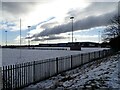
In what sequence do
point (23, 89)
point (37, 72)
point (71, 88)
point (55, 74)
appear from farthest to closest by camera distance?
1. point (55, 74)
2. point (37, 72)
3. point (23, 89)
4. point (71, 88)

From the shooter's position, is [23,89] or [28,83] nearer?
[23,89]

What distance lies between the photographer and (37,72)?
12.8 meters

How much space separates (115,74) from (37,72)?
5.07 metres

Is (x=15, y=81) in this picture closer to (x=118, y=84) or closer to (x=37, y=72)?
(x=37, y=72)

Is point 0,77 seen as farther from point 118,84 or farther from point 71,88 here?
point 118,84

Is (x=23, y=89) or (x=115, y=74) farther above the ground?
(x=115, y=74)

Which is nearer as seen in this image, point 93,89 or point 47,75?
point 93,89

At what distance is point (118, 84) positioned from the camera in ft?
26.9

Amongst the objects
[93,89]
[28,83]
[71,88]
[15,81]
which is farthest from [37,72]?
[93,89]

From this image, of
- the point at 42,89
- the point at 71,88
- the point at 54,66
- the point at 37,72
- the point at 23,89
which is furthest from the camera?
the point at 54,66

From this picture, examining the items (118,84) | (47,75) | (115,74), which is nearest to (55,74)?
(47,75)

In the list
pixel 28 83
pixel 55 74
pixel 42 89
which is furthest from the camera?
pixel 55 74

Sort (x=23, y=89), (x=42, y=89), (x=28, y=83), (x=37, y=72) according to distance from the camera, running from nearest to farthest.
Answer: (x=42, y=89) → (x=23, y=89) → (x=28, y=83) → (x=37, y=72)

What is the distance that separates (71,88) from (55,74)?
5.81 m
